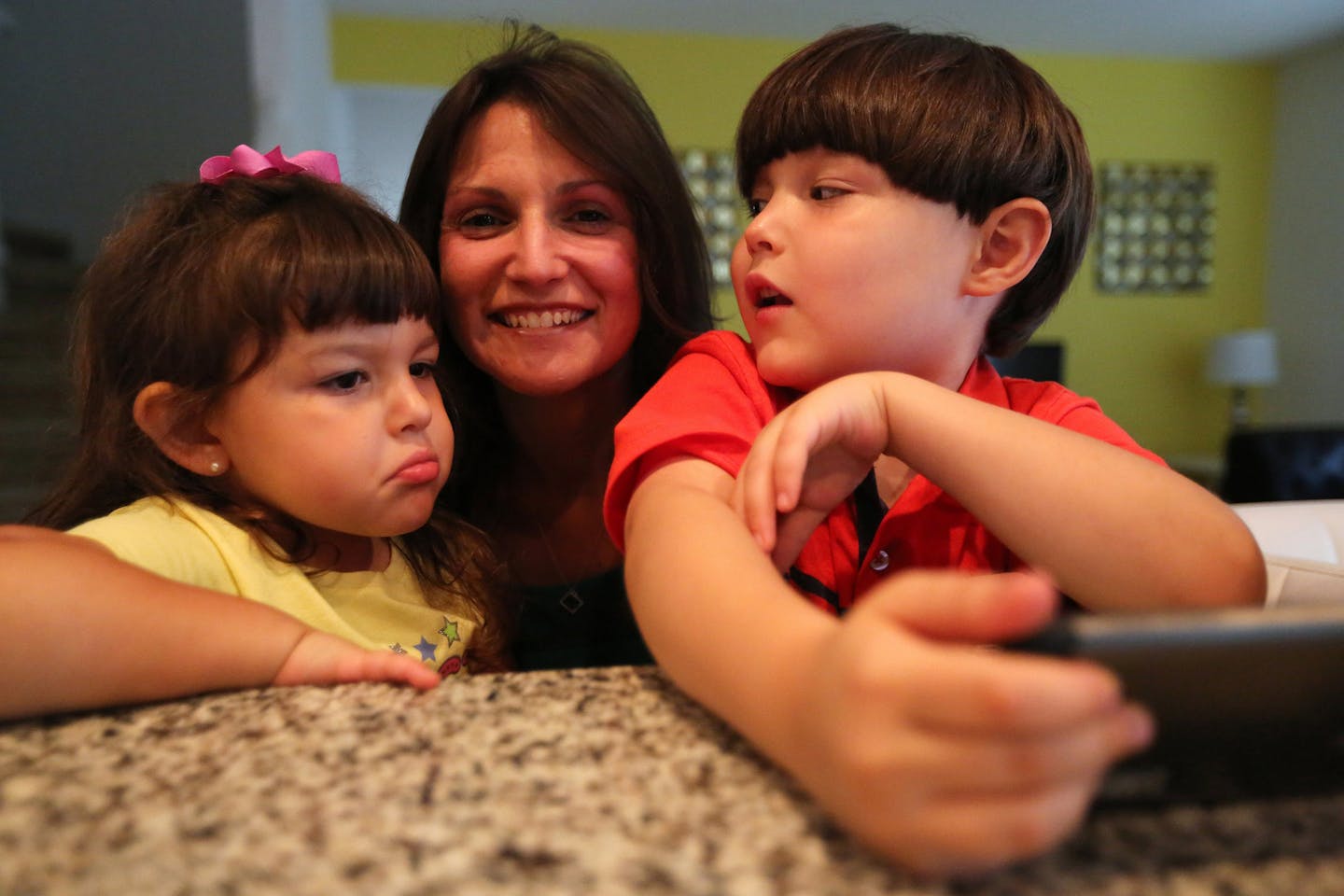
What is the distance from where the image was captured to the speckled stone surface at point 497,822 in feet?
1.01

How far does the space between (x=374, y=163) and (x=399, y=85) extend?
2.52 ft

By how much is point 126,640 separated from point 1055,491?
0.61 meters

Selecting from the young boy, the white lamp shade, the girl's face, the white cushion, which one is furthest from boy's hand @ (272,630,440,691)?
the white lamp shade

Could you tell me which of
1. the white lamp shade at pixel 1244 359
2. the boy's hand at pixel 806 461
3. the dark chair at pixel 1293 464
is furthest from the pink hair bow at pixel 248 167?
the white lamp shade at pixel 1244 359

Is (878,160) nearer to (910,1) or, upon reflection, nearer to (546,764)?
(546,764)

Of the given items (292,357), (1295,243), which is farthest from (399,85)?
(1295,243)

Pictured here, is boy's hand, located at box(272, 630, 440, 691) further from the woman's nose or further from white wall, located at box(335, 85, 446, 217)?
white wall, located at box(335, 85, 446, 217)

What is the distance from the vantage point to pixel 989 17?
16.5 feet

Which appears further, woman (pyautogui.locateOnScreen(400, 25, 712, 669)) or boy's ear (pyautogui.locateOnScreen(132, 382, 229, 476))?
woman (pyautogui.locateOnScreen(400, 25, 712, 669))

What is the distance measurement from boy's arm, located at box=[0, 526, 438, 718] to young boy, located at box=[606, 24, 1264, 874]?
23 centimetres

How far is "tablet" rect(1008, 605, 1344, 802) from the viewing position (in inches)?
11.5

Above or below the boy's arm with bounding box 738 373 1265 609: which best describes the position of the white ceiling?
above

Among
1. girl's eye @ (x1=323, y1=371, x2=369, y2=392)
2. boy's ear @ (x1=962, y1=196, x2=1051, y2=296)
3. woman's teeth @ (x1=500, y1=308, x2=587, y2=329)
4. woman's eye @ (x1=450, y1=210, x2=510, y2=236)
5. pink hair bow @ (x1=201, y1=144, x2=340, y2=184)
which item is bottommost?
girl's eye @ (x1=323, y1=371, x2=369, y2=392)

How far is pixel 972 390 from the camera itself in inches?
34.6
